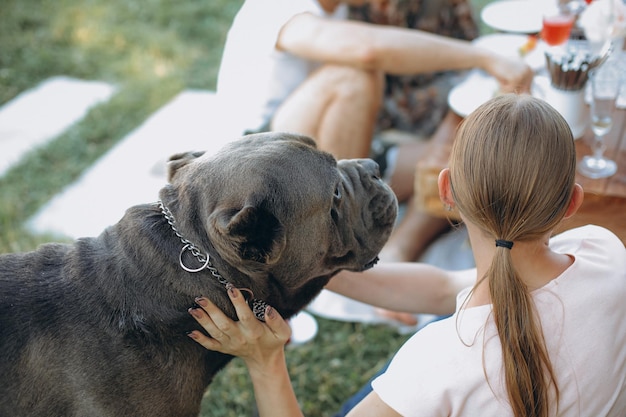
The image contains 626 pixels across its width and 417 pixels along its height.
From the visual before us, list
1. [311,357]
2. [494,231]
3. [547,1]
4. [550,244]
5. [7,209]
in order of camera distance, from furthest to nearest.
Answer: [7,209]
[547,1]
[311,357]
[550,244]
[494,231]

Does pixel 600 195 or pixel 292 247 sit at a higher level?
pixel 292 247

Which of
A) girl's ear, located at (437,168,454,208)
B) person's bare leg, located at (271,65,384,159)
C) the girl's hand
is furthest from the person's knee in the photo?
the girl's hand

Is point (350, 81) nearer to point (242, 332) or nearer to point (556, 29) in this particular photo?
point (556, 29)

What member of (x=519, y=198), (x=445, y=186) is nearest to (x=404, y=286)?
(x=445, y=186)

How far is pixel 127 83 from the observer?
17.6ft

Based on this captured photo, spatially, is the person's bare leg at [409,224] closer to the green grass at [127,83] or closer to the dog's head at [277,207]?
the green grass at [127,83]

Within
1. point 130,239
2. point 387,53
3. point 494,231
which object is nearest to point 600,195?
point 494,231

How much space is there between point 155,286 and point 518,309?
3.12ft

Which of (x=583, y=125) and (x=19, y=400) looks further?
(x=583, y=125)

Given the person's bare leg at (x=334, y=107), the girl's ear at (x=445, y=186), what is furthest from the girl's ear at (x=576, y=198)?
the person's bare leg at (x=334, y=107)

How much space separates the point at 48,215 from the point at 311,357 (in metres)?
1.93

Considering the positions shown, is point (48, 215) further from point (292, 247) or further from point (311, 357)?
point (292, 247)

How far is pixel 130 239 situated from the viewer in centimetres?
189

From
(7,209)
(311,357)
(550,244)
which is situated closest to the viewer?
(550,244)
